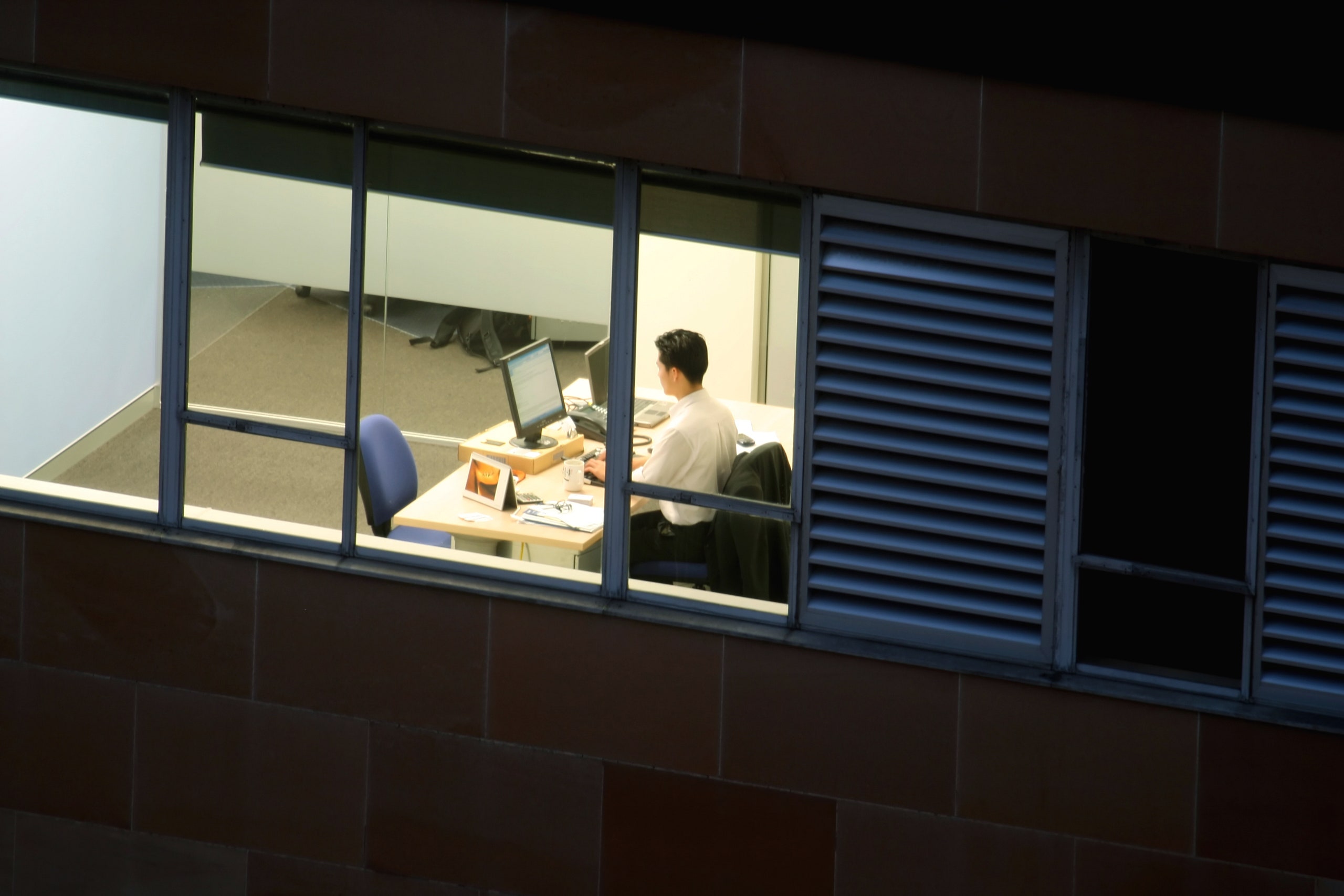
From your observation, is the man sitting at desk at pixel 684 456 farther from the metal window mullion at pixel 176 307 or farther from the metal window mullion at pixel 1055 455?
the metal window mullion at pixel 176 307

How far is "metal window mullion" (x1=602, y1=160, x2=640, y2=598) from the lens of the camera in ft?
20.9

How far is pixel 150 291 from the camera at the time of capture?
22.7 ft

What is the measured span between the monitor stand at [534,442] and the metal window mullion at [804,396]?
5.02ft

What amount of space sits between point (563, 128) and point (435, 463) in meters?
2.18

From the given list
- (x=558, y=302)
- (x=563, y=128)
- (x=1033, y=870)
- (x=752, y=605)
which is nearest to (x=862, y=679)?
(x=752, y=605)

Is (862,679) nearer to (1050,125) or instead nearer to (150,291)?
(1050,125)

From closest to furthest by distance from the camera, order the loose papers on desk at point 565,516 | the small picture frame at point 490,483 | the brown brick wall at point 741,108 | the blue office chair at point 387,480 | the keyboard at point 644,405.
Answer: the brown brick wall at point 741,108 < the keyboard at point 644,405 < the loose papers on desk at point 565,516 < the blue office chair at point 387,480 < the small picture frame at point 490,483

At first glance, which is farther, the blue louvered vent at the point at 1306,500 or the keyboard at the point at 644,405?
the keyboard at the point at 644,405

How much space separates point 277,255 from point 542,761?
230 cm

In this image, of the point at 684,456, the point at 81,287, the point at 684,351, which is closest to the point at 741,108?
the point at 684,351

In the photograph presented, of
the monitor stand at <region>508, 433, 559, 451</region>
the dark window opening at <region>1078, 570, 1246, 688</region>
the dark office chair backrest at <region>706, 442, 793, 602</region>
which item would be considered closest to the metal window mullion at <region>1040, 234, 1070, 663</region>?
the dark window opening at <region>1078, 570, 1246, 688</region>

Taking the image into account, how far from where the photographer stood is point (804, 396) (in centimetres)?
636

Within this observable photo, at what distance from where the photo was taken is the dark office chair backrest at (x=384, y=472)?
7.48 meters

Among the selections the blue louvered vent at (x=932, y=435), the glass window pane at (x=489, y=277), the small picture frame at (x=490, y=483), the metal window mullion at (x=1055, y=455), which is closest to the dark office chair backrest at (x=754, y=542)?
the blue louvered vent at (x=932, y=435)
